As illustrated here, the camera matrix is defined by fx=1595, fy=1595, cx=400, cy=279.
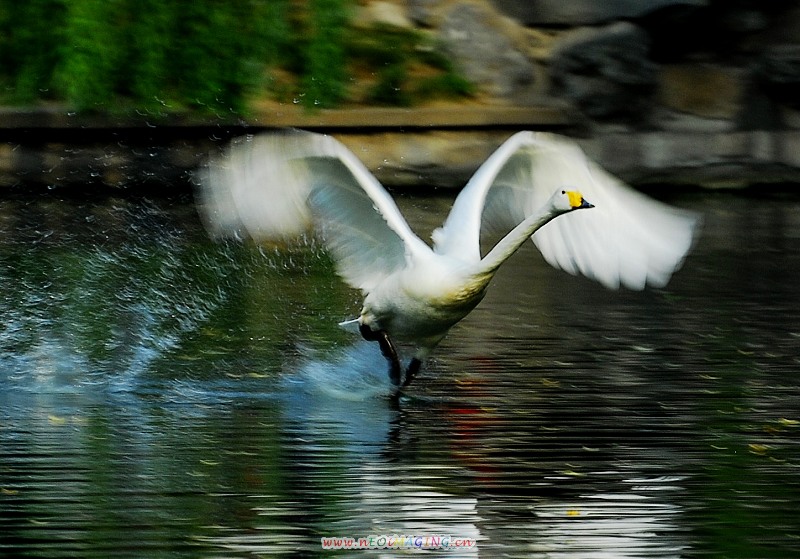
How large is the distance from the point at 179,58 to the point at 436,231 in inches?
442

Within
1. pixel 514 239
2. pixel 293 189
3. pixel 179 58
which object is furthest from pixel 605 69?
pixel 514 239

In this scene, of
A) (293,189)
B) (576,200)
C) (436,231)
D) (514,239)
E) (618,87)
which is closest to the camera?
(576,200)

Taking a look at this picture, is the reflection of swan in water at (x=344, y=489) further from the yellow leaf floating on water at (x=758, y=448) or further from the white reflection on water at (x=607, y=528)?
the yellow leaf floating on water at (x=758, y=448)

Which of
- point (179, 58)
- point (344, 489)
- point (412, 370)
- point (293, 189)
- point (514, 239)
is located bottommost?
point (412, 370)

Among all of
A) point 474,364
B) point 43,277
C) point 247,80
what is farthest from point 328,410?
point 247,80

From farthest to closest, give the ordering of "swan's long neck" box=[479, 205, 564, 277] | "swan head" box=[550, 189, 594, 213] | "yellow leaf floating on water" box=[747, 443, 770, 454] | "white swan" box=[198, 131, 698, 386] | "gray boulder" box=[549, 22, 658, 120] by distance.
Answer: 1. "gray boulder" box=[549, 22, 658, 120]
2. "white swan" box=[198, 131, 698, 386]
3. "swan's long neck" box=[479, 205, 564, 277]
4. "swan head" box=[550, 189, 594, 213]
5. "yellow leaf floating on water" box=[747, 443, 770, 454]

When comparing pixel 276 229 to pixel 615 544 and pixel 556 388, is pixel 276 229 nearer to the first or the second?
pixel 556 388

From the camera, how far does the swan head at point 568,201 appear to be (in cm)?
812

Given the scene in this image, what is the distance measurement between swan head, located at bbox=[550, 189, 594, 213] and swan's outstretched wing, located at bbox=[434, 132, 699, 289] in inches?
24.1

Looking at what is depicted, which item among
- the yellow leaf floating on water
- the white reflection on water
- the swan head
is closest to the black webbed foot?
the swan head

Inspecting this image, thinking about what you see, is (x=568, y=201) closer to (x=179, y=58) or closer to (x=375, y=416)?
(x=375, y=416)

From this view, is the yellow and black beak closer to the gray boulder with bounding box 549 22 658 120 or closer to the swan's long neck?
the swan's long neck

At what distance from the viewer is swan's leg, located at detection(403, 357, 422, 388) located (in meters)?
9.03

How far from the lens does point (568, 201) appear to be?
813 cm
